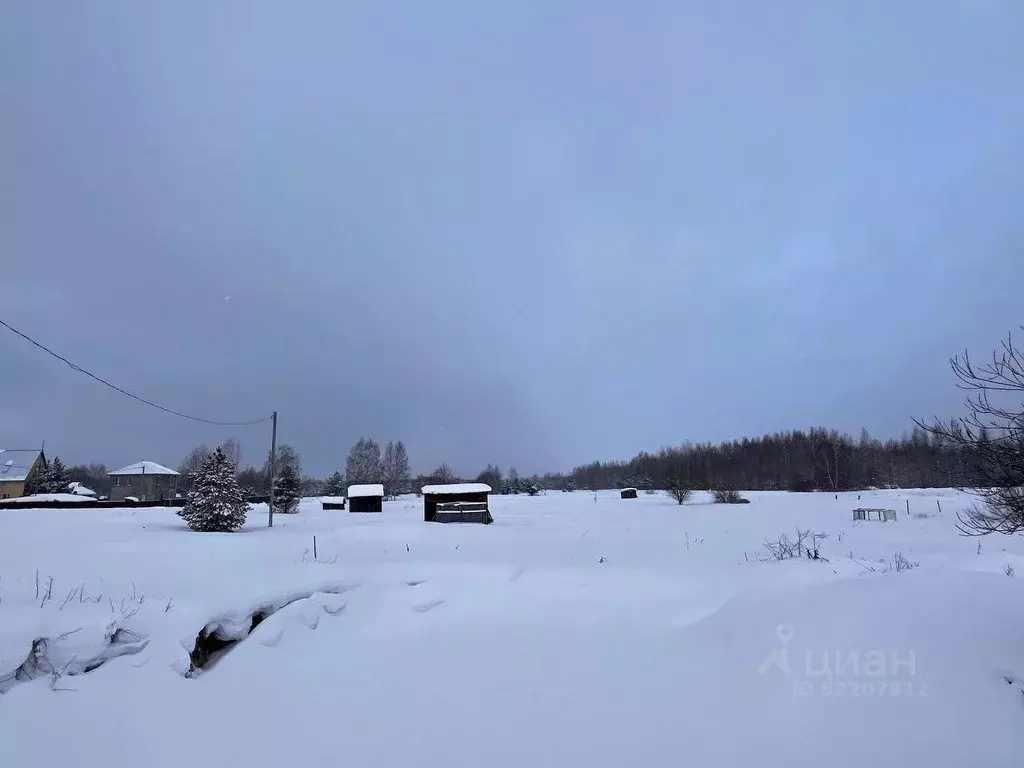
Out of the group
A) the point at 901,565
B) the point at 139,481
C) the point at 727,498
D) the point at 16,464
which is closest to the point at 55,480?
the point at 16,464

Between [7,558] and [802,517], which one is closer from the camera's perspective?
[7,558]

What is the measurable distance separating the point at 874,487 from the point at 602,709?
89311mm

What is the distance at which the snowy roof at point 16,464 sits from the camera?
59.1 metres

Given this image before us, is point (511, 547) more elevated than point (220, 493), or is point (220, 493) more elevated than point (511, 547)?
point (220, 493)

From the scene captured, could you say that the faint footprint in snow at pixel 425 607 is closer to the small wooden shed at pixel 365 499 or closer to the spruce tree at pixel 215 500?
the spruce tree at pixel 215 500

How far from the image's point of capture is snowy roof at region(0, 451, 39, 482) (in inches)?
2327

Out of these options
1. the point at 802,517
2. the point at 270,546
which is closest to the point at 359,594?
the point at 270,546

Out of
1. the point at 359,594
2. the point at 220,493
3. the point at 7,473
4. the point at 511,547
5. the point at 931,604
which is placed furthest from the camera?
the point at 7,473

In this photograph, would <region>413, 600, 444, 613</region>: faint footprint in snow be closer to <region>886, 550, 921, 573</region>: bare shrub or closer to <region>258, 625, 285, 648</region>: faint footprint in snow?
<region>258, 625, 285, 648</region>: faint footprint in snow

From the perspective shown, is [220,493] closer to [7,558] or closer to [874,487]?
[7,558]

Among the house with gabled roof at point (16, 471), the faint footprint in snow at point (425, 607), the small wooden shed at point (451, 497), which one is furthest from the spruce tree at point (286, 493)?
the house with gabled roof at point (16, 471)

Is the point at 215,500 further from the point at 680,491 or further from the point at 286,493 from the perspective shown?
the point at 680,491

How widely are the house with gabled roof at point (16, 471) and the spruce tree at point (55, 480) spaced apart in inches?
70.9

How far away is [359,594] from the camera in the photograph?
8.00 metres
